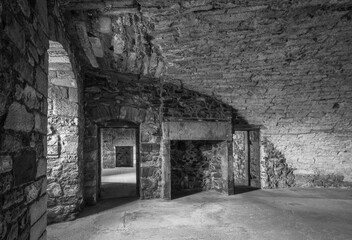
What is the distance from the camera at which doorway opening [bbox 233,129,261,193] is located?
5896mm

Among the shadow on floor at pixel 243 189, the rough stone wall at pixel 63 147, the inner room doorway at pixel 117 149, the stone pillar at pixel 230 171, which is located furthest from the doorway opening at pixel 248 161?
the inner room doorway at pixel 117 149

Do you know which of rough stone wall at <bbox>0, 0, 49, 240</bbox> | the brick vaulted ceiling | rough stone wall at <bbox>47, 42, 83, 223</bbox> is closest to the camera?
rough stone wall at <bbox>0, 0, 49, 240</bbox>

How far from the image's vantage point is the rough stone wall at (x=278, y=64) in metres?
2.62

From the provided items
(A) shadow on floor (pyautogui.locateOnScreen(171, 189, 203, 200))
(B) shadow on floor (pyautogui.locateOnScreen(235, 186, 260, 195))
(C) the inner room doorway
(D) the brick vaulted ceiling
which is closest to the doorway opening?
(B) shadow on floor (pyautogui.locateOnScreen(235, 186, 260, 195))

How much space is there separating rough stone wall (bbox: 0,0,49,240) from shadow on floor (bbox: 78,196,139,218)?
2095 millimetres

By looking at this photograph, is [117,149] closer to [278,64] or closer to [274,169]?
[274,169]

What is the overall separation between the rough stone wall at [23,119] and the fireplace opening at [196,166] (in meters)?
3.57

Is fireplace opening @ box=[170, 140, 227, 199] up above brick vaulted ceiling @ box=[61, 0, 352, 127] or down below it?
below

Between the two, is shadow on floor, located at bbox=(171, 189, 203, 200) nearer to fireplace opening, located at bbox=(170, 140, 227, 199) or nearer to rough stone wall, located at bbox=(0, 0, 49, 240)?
fireplace opening, located at bbox=(170, 140, 227, 199)

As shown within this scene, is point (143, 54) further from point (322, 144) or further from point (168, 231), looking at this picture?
point (322, 144)

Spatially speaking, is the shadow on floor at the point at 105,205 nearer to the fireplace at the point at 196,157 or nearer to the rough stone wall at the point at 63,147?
the rough stone wall at the point at 63,147

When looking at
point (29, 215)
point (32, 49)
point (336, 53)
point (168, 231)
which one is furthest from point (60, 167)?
point (336, 53)

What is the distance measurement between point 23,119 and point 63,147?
89.9 inches

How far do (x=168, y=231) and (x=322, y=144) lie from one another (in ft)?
15.6
